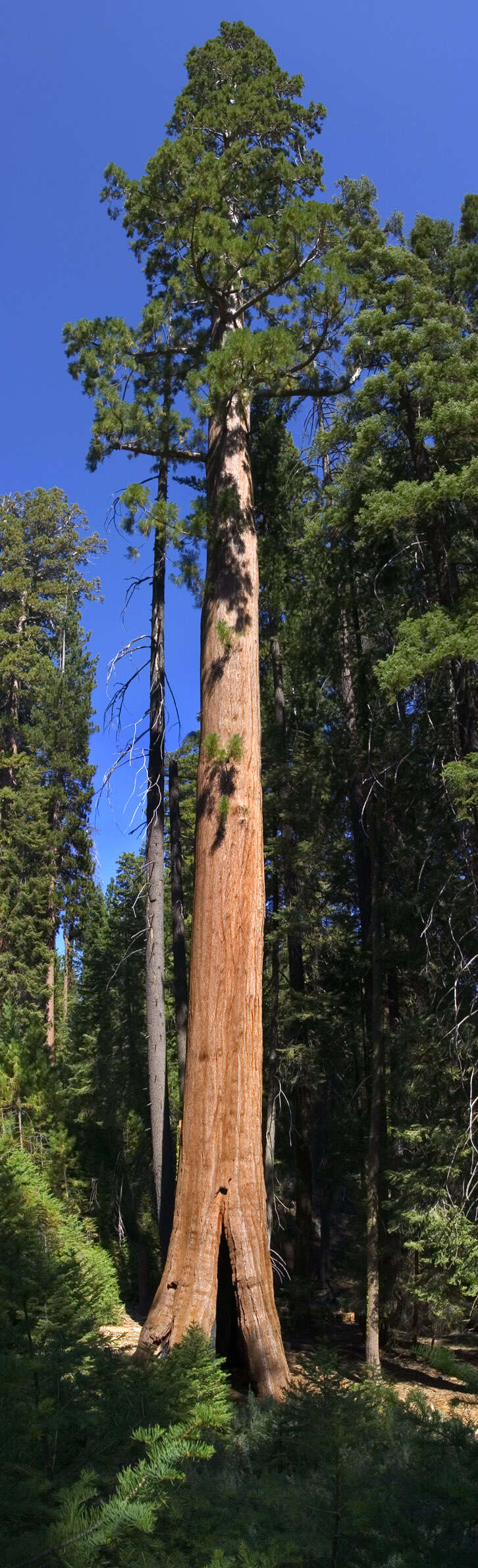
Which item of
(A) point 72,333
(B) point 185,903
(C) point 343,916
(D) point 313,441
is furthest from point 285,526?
(B) point 185,903

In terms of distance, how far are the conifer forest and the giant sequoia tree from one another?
27mm

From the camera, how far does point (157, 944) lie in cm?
1028

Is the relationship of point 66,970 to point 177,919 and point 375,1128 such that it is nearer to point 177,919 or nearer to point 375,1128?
point 177,919

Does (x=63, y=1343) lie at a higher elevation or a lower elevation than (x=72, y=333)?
lower

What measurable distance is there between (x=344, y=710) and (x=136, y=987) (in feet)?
26.6

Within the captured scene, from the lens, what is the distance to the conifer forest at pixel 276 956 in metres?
2.83

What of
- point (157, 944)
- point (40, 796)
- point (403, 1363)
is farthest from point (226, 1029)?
point (40, 796)

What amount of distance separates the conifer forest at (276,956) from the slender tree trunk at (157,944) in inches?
1.5

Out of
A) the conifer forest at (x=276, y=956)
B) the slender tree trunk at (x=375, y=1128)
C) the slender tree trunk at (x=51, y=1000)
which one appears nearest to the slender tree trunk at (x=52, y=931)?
the slender tree trunk at (x=51, y=1000)

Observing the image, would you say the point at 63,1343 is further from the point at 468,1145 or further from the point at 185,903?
the point at 185,903

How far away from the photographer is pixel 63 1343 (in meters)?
3.04

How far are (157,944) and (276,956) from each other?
13.7 ft

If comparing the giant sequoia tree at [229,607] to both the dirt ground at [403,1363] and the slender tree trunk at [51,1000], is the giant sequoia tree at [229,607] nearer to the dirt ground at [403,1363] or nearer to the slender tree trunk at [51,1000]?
the dirt ground at [403,1363]

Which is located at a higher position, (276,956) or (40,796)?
(40,796)
